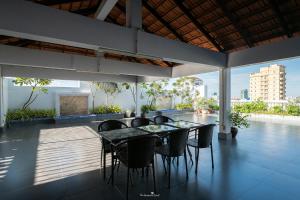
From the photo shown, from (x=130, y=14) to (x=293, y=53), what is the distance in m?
3.94

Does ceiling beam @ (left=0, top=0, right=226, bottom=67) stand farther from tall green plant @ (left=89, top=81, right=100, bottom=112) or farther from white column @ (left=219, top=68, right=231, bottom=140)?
tall green plant @ (left=89, top=81, right=100, bottom=112)

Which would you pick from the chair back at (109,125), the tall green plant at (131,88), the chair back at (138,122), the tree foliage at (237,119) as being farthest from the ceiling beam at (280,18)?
the tall green plant at (131,88)

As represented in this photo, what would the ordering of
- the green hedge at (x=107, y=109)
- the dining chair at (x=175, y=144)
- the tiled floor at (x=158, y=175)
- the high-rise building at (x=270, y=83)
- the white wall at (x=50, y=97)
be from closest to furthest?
the tiled floor at (x=158, y=175)
the dining chair at (x=175, y=144)
the white wall at (x=50, y=97)
the green hedge at (x=107, y=109)
the high-rise building at (x=270, y=83)

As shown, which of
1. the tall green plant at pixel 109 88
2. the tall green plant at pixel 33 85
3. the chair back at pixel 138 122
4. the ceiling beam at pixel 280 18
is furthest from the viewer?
the tall green plant at pixel 109 88

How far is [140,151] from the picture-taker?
243cm

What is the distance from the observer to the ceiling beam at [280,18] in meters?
3.74

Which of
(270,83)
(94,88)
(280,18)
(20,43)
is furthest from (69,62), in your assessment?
(270,83)

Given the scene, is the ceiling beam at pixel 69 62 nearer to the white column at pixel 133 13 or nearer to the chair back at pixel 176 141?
the white column at pixel 133 13

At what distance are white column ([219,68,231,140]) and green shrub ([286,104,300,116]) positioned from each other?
21.6ft

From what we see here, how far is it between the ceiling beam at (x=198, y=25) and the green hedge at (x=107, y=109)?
25.6 feet

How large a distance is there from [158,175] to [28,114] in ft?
28.2

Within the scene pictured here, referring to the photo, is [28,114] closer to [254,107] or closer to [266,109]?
[254,107]

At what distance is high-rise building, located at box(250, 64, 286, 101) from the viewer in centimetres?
1834

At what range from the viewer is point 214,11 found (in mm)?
4395
